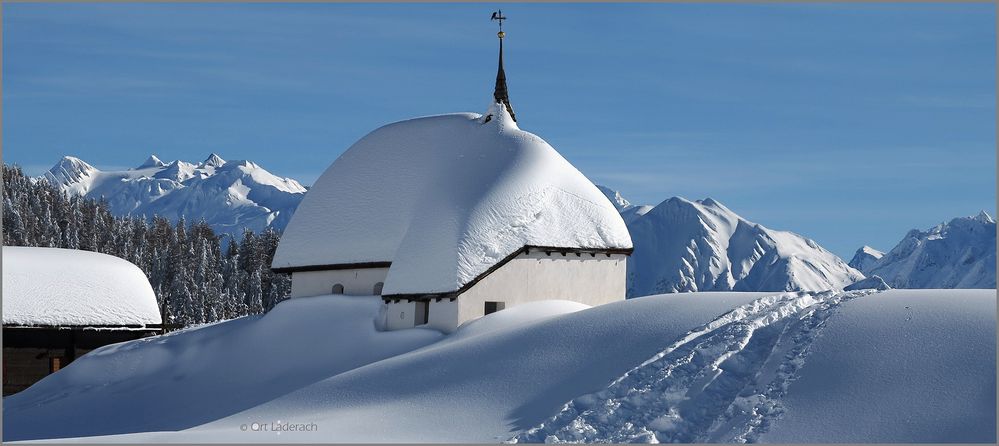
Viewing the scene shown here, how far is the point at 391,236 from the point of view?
40906 mm

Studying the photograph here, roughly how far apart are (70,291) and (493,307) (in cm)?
1945

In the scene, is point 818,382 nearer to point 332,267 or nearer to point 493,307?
point 493,307

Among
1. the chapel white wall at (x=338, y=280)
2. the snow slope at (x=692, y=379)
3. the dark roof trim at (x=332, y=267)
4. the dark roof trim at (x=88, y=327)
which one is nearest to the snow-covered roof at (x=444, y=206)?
the dark roof trim at (x=332, y=267)

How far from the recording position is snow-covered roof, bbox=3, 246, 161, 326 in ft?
152

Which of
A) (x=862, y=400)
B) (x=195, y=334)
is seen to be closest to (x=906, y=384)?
(x=862, y=400)

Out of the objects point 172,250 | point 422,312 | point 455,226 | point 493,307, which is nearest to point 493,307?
point 493,307

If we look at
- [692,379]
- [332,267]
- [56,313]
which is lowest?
[692,379]

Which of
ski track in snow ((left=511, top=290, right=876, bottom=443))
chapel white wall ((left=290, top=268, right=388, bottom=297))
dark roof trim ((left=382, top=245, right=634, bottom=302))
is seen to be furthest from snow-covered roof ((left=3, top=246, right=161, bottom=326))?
ski track in snow ((left=511, top=290, right=876, bottom=443))

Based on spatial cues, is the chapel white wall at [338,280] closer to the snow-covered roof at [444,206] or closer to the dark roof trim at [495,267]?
the snow-covered roof at [444,206]

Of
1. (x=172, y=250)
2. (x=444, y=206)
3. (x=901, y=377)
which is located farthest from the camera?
(x=172, y=250)

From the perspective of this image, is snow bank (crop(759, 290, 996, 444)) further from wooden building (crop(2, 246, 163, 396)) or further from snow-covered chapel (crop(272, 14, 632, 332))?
wooden building (crop(2, 246, 163, 396))

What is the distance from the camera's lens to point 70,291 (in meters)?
47.3

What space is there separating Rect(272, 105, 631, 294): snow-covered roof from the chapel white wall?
460 millimetres

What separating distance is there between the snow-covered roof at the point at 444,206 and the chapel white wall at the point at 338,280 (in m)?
0.46
